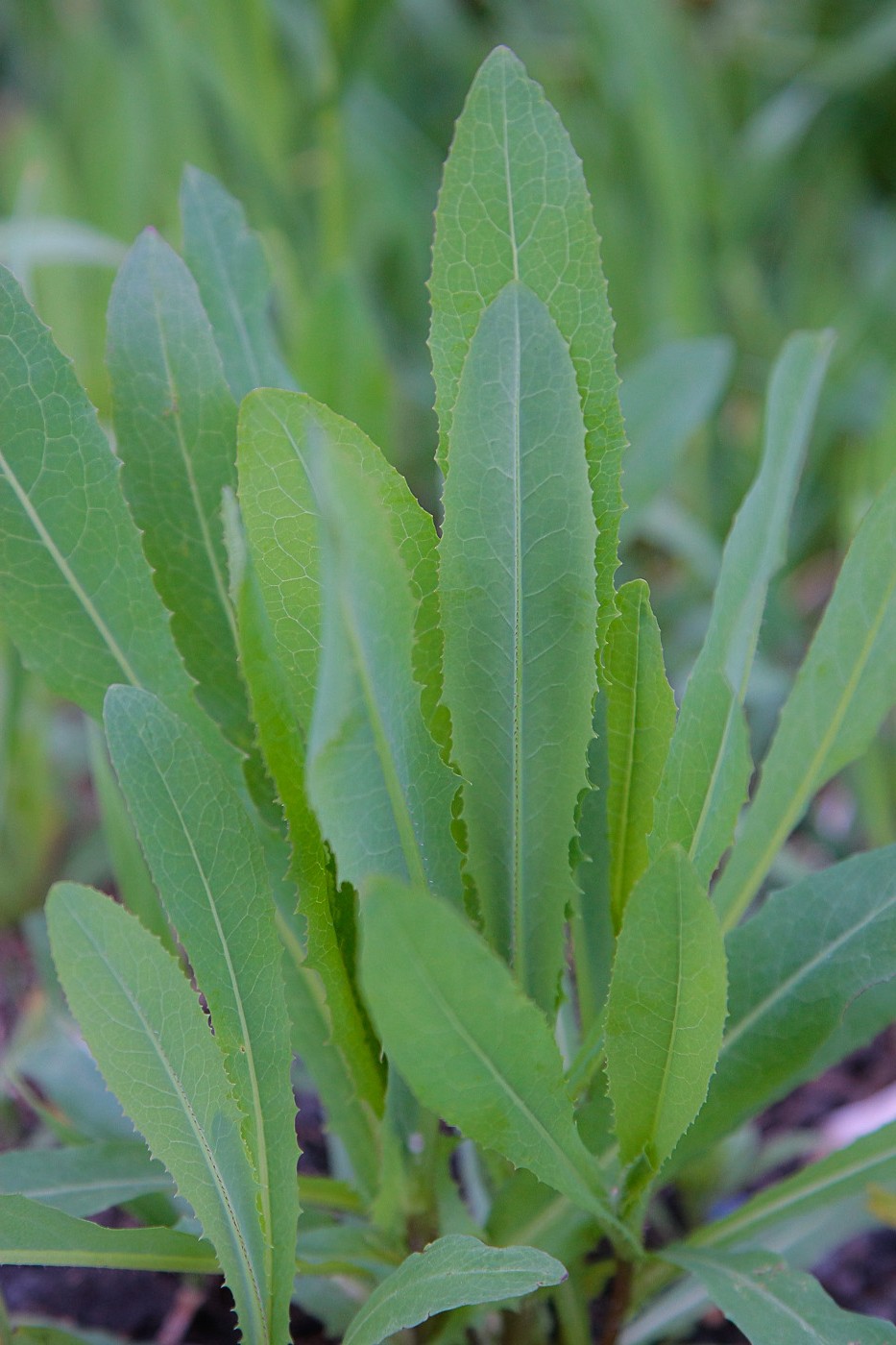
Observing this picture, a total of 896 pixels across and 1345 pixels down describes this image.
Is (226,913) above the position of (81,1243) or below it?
above

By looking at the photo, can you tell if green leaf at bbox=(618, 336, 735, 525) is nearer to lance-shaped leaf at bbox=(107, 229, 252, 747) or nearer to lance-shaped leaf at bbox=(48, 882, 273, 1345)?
lance-shaped leaf at bbox=(107, 229, 252, 747)

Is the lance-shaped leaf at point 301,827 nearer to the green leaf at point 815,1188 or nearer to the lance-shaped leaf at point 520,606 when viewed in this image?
the lance-shaped leaf at point 520,606

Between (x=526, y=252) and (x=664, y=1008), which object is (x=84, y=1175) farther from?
(x=526, y=252)

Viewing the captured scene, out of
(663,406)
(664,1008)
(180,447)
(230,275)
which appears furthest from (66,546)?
(663,406)

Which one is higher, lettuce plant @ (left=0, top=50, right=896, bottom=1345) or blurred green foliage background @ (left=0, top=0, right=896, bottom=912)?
blurred green foliage background @ (left=0, top=0, right=896, bottom=912)

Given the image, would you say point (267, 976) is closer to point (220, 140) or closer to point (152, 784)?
point (152, 784)

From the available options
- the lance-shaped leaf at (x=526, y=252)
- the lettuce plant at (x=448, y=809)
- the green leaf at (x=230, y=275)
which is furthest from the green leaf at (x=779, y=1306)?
the green leaf at (x=230, y=275)

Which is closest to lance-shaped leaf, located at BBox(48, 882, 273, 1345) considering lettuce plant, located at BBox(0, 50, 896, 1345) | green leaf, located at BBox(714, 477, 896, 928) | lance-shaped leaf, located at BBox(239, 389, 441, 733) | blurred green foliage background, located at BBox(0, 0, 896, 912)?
lettuce plant, located at BBox(0, 50, 896, 1345)
